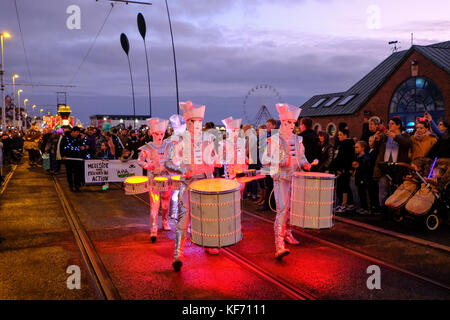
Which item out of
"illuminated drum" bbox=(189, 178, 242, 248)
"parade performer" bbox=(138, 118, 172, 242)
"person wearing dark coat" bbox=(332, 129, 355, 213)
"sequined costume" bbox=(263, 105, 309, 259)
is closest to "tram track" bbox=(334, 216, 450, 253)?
"person wearing dark coat" bbox=(332, 129, 355, 213)

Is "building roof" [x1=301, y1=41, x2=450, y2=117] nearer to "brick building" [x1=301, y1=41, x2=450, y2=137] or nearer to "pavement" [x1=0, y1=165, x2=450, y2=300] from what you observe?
"brick building" [x1=301, y1=41, x2=450, y2=137]

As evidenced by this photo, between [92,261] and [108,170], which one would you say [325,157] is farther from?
[108,170]

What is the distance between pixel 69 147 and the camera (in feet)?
44.0

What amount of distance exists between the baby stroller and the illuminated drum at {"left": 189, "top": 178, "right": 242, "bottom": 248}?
4.14m

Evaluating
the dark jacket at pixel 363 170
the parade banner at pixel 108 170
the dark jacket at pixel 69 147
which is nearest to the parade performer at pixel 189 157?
the dark jacket at pixel 363 170

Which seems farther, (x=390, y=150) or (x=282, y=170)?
(x=390, y=150)

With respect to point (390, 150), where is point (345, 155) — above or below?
below

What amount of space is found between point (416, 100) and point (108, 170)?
17640mm

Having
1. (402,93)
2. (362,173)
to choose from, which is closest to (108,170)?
(362,173)

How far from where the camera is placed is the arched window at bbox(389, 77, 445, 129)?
21.0 m

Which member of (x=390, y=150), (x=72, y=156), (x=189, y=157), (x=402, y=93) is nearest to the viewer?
(x=189, y=157)

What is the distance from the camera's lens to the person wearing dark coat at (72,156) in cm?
1324
